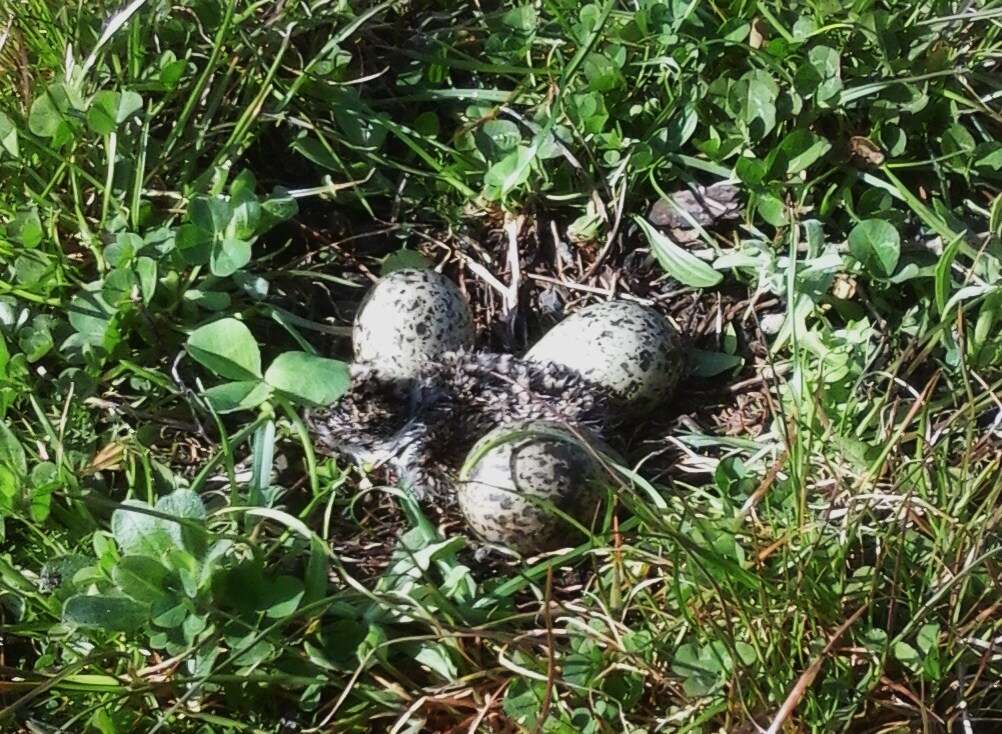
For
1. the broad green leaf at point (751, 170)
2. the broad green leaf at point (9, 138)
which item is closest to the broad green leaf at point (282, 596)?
the broad green leaf at point (9, 138)

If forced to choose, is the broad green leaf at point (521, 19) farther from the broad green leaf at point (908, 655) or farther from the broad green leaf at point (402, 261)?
the broad green leaf at point (908, 655)

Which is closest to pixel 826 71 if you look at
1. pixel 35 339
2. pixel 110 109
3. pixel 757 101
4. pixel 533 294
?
pixel 757 101

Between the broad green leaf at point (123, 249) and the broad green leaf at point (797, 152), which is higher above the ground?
the broad green leaf at point (797, 152)

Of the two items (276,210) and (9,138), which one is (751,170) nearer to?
(276,210)

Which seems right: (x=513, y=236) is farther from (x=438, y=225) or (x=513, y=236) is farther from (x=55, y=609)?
(x=55, y=609)

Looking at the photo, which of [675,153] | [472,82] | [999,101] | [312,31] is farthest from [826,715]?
[312,31]

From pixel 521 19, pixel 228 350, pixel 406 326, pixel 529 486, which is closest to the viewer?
pixel 529 486

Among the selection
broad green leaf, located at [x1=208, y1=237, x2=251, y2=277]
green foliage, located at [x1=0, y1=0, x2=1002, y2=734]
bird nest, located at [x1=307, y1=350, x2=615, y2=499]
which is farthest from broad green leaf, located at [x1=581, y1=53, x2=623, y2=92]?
broad green leaf, located at [x1=208, y1=237, x2=251, y2=277]

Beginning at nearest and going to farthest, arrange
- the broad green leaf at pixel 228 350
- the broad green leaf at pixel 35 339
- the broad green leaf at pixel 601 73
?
the broad green leaf at pixel 228 350, the broad green leaf at pixel 35 339, the broad green leaf at pixel 601 73
